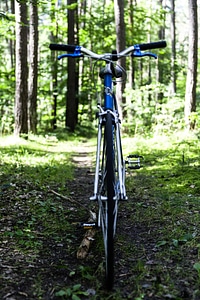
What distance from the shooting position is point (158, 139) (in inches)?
413

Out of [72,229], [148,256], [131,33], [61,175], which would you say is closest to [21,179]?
[61,175]

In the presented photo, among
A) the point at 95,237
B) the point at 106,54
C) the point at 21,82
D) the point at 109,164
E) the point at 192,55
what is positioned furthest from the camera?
the point at 192,55

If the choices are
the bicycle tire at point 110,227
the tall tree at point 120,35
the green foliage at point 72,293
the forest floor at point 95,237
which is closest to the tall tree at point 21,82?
the tall tree at point 120,35

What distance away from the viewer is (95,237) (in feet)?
11.5

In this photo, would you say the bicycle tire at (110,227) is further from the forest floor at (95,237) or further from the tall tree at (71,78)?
the tall tree at (71,78)

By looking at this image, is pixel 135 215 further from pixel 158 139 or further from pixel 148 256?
pixel 158 139

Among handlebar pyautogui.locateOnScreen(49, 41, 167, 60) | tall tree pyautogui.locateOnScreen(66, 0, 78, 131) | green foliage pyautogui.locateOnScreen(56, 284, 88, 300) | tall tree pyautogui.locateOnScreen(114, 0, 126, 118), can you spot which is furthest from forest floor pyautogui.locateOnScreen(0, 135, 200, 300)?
tall tree pyautogui.locateOnScreen(66, 0, 78, 131)

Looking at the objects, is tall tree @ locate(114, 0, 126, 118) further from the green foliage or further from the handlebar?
the green foliage

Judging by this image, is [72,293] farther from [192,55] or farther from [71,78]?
[71,78]

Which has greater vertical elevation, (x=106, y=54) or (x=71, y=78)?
(x=71, y=78)

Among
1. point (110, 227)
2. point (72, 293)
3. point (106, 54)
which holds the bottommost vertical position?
point (72, 293)

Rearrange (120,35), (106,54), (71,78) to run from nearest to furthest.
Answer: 1. (106,54)
2. (120,35)
3. (71,78)

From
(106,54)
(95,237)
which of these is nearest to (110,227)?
(95,237)

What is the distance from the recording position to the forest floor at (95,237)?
2.57 metres
